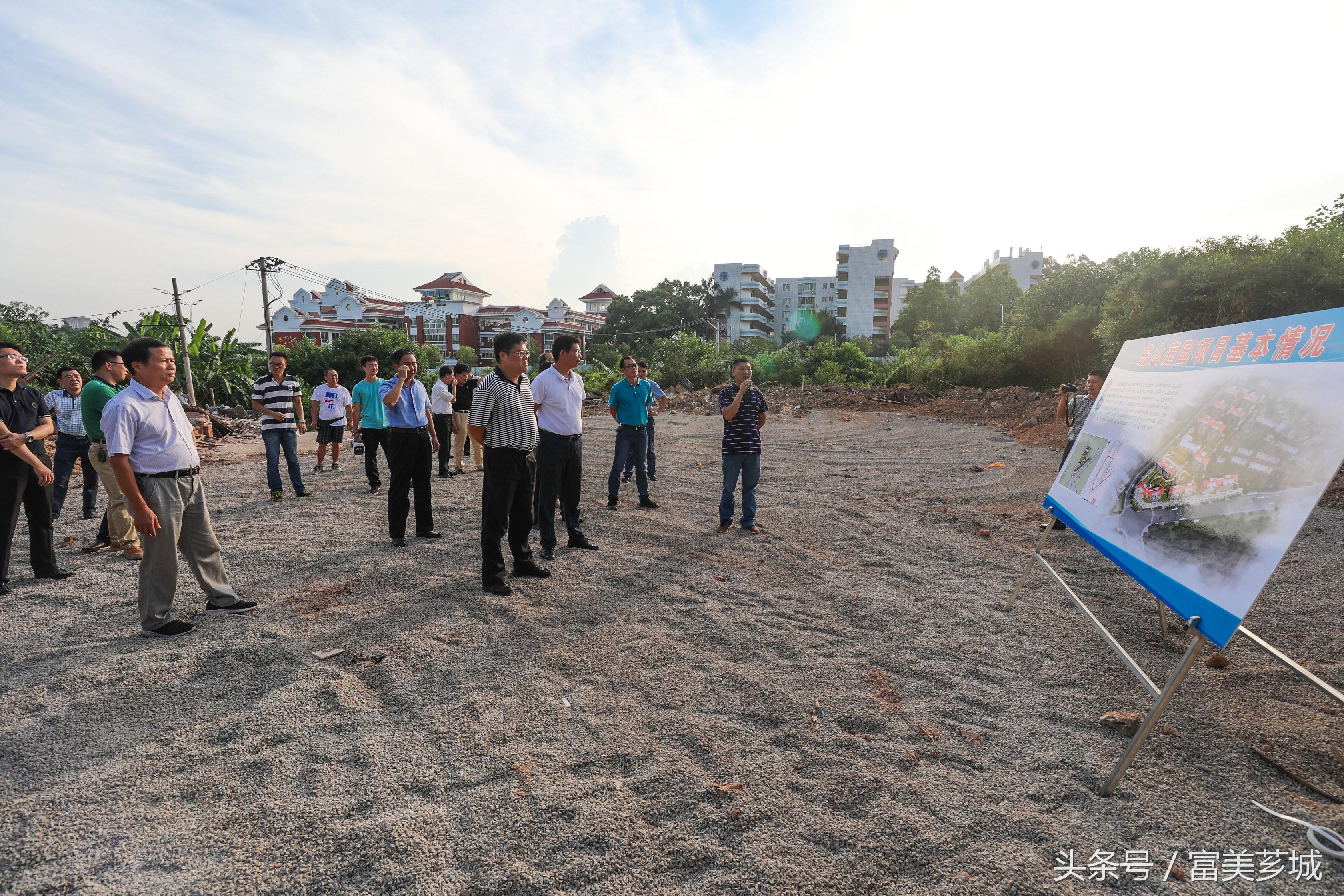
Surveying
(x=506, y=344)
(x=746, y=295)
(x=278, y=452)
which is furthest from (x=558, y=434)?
(x=746, y=295)

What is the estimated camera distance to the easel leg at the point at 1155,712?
229 centimetres

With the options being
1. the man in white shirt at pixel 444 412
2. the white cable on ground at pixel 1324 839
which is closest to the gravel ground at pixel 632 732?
the white cable on ground at pixel 1324 839

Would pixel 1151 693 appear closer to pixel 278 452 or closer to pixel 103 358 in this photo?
pixel 103 358

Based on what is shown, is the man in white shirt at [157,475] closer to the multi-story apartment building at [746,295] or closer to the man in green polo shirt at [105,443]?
the man in green polo shirt at [105,443]

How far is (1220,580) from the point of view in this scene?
2.30 m

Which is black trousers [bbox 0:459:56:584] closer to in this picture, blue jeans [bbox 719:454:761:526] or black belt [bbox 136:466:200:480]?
black belt [bbox 136:466:200:480]

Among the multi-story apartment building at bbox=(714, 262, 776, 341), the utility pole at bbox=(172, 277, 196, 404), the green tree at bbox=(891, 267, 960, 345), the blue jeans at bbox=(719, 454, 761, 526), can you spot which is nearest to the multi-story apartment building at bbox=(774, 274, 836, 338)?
the multi-story apartment building at bbox=(714, 262, 776, 341)

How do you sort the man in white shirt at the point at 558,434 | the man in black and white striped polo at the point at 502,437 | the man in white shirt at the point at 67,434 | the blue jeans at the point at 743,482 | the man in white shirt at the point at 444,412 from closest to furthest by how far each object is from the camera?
the man in black and white striped polo at the point at 502,437, the man in white shirt at the point at 558,434, the blue jeans at the point at 743,482, the man in white shirt at the point at 67,434, the man in white shirt at the point at 444,412

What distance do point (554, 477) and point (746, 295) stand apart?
228 feet

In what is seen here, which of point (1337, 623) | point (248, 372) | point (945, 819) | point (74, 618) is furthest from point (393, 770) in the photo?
point (248, 372)

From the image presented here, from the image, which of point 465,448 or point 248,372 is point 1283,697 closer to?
point 465,448

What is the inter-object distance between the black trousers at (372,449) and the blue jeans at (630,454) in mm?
2931

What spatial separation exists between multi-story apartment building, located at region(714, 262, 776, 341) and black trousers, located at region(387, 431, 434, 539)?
62832 mm

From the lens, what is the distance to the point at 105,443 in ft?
15.9
